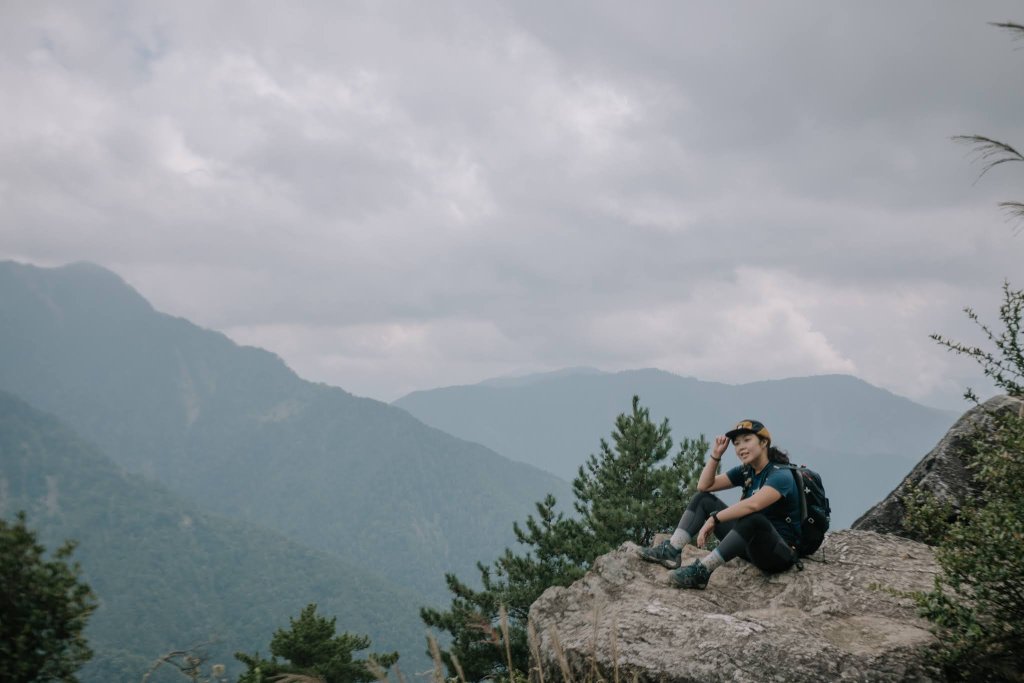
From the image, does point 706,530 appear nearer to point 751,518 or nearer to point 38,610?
point 751,518

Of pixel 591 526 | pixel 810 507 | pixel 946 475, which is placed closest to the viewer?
pixel 810 507

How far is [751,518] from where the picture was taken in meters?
6.77

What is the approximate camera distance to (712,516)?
7266 mm

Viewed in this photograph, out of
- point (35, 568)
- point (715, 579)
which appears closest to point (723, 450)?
point (715, 579)

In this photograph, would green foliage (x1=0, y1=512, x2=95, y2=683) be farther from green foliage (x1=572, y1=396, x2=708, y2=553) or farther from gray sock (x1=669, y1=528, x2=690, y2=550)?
green foliage (x1=572, y1=396, x2=708, y2=553)

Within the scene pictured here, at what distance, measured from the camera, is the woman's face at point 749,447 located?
7.03 m

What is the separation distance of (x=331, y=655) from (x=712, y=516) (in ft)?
81.2

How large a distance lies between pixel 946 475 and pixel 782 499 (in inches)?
128

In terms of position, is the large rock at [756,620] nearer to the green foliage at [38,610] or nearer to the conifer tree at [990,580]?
the conifer tree at [990,580]

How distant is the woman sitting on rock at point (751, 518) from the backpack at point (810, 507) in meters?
0.06

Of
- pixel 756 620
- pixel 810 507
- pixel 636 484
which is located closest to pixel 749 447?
pixel 810 507

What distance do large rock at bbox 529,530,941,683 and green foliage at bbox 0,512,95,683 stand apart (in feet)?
24.3

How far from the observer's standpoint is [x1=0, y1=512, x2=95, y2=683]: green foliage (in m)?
9.74

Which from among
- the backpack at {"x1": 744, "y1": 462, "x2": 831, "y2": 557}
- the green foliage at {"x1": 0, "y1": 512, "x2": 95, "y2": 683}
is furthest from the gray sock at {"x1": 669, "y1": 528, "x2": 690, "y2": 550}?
the green foliage at {"x1": 0, "y1": 512, "x2": 95, "y2": 683}
